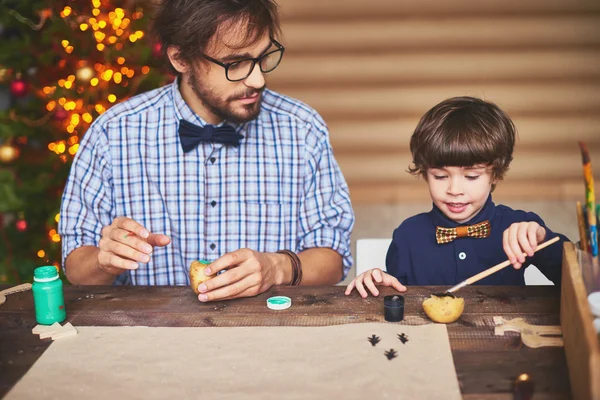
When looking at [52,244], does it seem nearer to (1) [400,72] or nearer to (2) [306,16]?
(2) [306,16]

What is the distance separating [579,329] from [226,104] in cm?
147

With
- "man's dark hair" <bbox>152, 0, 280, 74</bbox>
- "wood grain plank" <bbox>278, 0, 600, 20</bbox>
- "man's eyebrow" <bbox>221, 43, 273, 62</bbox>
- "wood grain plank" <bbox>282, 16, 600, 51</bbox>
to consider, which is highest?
"wood grain plank" <bbox>278, 0, 600, 20</bbox>

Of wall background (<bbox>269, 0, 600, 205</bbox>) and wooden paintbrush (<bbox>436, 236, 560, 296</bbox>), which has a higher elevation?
wall background (<bbox>269, 0, 600, 205</bbox>)

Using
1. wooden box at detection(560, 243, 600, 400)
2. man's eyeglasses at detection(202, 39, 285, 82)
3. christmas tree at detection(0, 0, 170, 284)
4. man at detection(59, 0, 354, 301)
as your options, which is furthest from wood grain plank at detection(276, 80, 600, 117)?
wooden box at detection(560, 243, 600, 400)

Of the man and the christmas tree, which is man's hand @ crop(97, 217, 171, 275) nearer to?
the man

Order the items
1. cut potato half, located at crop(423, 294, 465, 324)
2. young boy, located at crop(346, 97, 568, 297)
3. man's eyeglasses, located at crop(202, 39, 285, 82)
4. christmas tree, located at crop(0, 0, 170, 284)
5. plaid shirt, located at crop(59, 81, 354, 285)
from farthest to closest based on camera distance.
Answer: christmas tree, located at crop(0, 0, 170, 284) → plaid shirt, located at crop(59, 81, 354, 285) → man's eyeglasses, located at crop(202, 39, 285, 82) → young boy, located at crop(346, 97, 568, 297) → cut potato half, located at crop(423, 294, 465, 324)

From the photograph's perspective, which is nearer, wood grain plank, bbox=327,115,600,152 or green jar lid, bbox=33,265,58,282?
green jar lid, bbox=33,265,58,282

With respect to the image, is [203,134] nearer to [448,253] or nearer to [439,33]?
[448,253]

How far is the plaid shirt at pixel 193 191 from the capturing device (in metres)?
2.38

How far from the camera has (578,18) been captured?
4.01 metres

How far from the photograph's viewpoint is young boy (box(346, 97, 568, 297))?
2.05m

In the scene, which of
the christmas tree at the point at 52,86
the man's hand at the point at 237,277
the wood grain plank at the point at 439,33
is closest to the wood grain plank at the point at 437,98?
the wood grain plank at the point at 439,33

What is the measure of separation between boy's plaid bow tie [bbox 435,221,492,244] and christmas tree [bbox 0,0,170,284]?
1.88 m

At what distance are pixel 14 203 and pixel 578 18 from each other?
3.37 meters
